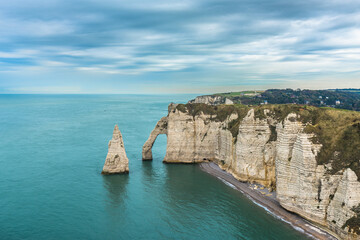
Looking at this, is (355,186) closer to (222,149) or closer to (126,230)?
(126,230)

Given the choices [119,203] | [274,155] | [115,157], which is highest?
[274,155]

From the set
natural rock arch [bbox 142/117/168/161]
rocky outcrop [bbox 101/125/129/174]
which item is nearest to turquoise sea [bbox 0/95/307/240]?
rocky outcrop [bbox 101/125/129/174]

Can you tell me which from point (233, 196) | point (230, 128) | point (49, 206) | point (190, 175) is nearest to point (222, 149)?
point (230, 128)

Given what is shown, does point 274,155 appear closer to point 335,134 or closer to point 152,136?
point 335,134

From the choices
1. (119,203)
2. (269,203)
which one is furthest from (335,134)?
(119,203)

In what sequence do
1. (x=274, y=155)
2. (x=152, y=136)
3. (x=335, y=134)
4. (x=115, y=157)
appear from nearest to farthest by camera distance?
(x=335, y=134) → (x=274, y=155) → (x=115, y=157) → (x=152, y=136)

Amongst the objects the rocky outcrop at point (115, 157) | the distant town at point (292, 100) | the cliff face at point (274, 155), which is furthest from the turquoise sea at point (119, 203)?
the distant town at point (292, 100)

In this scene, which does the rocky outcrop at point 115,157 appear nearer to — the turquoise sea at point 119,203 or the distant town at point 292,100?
the turquoise sea at point 119,203

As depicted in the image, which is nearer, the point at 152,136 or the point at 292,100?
the point at 152,136
